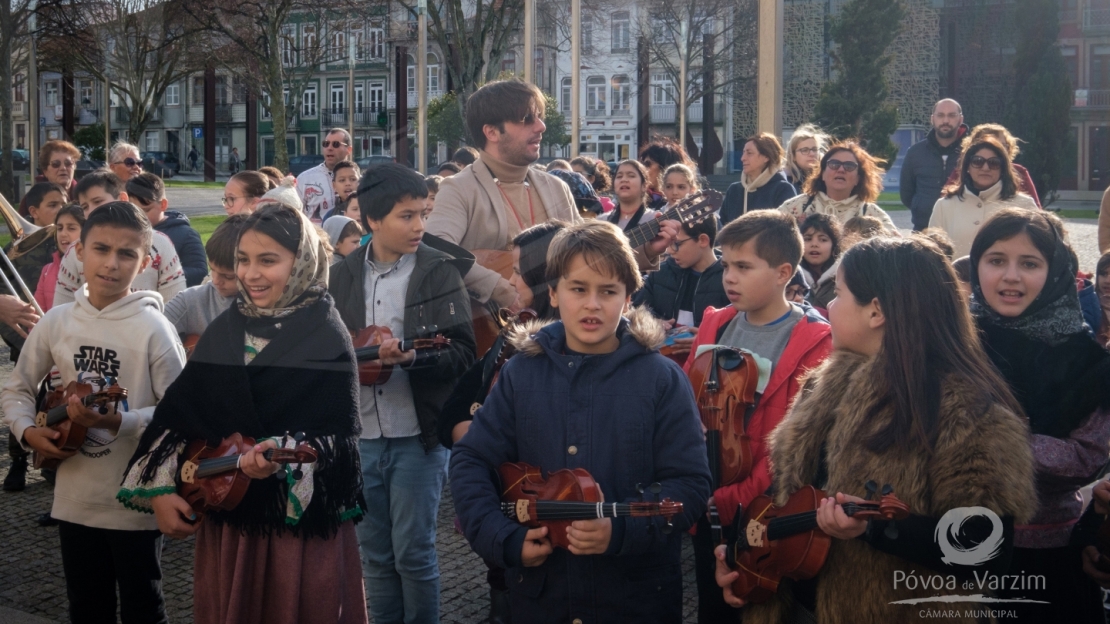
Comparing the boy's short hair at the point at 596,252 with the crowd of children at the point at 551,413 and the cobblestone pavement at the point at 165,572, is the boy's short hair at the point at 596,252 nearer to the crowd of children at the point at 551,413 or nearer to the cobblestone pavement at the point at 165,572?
the crowd of children at the point at 551,413

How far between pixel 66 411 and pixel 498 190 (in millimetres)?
1814

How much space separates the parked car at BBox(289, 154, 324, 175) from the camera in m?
9.75

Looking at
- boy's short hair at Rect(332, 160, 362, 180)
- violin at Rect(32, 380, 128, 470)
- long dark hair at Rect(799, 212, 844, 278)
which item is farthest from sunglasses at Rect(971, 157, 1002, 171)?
violin at Rect(32, 380, 128, 470)

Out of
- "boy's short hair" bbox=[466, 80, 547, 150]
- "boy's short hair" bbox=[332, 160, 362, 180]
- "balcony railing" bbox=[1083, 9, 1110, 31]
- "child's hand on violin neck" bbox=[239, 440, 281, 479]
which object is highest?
"balcony railing" bbox=[1083, 9, 1110, 31]

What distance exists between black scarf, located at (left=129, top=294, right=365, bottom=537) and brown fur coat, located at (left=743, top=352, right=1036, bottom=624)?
1.29 metres

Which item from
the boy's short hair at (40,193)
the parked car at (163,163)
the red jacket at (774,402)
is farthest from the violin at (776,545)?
the parked car at (163,163)

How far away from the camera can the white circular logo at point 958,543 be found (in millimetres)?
2420

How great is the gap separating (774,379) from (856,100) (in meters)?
11.8

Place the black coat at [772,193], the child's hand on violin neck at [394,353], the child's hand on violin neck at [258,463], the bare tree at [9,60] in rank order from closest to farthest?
1. the child's hand on violin neck at [258,463]
2. the child's hand on violin neck at [394,353]
3. the black coat at [772,193]
4. the bare tree at [9,60]

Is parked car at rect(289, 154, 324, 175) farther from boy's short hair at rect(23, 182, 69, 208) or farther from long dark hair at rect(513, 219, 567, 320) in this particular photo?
long dark hair at rect(513, 219, 567, 320)

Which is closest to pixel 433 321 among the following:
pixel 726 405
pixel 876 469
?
pixel 726 405

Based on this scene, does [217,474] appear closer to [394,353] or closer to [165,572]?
[394,353]

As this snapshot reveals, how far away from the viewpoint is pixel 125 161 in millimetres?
7789

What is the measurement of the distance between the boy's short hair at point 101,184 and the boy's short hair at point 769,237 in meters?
4.12
